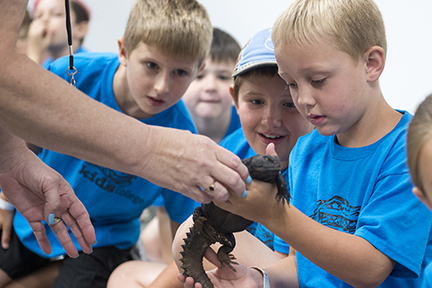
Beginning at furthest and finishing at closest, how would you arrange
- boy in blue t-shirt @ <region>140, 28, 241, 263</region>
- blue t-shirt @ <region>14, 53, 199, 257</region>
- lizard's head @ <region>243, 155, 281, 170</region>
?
boy in blue t-shirt @ <region>140, 28, 241, 263</region> → blue t-shirt @ <region>14, 53, 199, 257</region> → lizard's head @ <region>243, 155, 281, 170</region>

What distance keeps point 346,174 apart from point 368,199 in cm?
11

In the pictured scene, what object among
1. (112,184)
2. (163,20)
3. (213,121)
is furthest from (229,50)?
(112,184)

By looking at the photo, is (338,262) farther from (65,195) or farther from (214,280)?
(65,195)

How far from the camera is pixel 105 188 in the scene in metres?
2.00

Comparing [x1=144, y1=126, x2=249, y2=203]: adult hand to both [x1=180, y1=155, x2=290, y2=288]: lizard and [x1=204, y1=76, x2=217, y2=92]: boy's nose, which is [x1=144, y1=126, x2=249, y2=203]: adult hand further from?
[x1=204, y1=76, x2=217, y2=92]: boy's nose

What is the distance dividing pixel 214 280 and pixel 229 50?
184cm

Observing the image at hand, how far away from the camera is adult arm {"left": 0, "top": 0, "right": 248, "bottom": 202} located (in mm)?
982

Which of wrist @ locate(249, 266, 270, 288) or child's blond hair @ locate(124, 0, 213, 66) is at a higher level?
child's blond hair @ locate(124, 0, 213, 66)

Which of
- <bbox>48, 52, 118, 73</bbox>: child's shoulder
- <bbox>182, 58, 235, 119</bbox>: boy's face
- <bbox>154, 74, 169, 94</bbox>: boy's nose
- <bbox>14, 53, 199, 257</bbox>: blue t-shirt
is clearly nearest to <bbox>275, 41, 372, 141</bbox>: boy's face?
<bbox>154, 74, 169, 94</bbox>: boy's nose

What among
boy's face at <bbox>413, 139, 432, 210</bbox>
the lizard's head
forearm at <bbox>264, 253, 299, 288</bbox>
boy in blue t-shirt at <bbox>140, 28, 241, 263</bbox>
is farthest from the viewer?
boy in blue t-shirt at <bbox>140, 28, 241, 263</bbox>

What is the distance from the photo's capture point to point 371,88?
4.11 feet

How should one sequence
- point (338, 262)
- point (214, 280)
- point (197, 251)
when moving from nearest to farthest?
1. point (338, 262)
2. point (197, 251)
3. point (214, 280)

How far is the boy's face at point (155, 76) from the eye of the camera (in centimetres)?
187

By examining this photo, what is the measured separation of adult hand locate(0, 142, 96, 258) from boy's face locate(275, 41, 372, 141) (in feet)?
2.64
